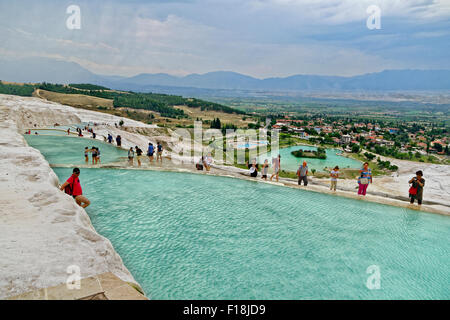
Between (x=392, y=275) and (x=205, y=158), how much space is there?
9.76 m

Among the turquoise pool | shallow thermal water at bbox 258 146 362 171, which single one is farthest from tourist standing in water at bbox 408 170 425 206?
shallow thermal water at bbox 258 146 362 171

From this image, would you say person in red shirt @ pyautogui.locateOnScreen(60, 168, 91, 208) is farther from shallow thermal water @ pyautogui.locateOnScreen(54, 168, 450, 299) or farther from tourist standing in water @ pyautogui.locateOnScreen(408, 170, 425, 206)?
tourist standing in water @ pyautogui.locateOnScreen(408, 170, 425, 206)

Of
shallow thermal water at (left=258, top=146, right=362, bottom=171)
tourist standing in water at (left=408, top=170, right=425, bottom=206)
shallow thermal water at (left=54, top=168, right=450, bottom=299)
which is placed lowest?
shallow thermal water at (left=258, top=146, right=362, bottom=171)

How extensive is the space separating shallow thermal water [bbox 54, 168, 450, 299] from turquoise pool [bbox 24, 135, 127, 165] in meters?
5.82

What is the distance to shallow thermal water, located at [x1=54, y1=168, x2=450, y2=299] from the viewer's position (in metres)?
5.48

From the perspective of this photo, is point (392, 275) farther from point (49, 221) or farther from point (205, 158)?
point (205, 158)

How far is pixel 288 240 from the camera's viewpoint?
7.25m

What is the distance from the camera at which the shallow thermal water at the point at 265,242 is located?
18.0 feet

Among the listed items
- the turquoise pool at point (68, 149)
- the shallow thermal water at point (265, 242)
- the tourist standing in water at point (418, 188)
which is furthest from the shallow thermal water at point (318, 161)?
the shallow thermal water at point (265, 242)

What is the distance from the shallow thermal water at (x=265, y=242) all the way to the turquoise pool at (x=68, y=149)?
5.82 metres

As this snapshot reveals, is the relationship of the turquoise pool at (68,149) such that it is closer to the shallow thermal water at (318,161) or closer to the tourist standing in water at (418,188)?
the tourist standing in water at (418,188)
